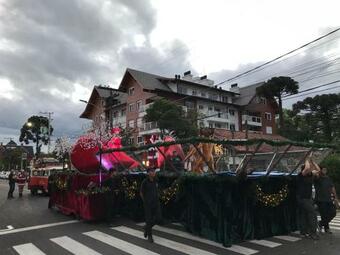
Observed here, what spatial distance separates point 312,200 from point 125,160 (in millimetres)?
6765

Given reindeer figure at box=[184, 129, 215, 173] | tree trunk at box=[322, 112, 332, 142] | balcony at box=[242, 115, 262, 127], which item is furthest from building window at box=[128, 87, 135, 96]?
reindeer figure at box=[184, 129, 215, 173]

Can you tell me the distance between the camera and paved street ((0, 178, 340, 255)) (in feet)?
29.4

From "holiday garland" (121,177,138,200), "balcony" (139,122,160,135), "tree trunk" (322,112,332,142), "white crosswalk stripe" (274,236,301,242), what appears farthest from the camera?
"tree trunk" (322,112,332,142)

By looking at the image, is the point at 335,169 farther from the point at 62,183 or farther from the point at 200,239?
the point at 62,183

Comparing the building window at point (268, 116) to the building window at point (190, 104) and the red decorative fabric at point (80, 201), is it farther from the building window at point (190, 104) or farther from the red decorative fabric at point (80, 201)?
the red decorative fabric at point (80, 201)

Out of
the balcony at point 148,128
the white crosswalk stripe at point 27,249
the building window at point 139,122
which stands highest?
the building window at point 139,122

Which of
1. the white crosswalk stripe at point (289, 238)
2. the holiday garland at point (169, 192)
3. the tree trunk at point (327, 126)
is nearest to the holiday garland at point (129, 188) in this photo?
the holiday garland at point (169, 192)

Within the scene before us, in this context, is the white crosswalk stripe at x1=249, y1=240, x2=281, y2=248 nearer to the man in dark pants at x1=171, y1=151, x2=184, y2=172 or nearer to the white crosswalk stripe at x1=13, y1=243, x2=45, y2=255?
the man in dark pants at x1=171, y1=151, x2=184, y2=172

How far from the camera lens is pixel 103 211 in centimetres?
1304

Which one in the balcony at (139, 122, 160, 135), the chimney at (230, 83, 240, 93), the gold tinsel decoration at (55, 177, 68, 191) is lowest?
the gold tinsel decoration at (55, 177, 68, 191)

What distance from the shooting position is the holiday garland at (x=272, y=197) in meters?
9.98

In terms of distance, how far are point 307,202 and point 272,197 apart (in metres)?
0.86

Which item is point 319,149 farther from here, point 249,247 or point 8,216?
point 8,216

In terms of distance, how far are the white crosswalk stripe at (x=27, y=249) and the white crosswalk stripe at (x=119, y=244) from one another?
1.62m
